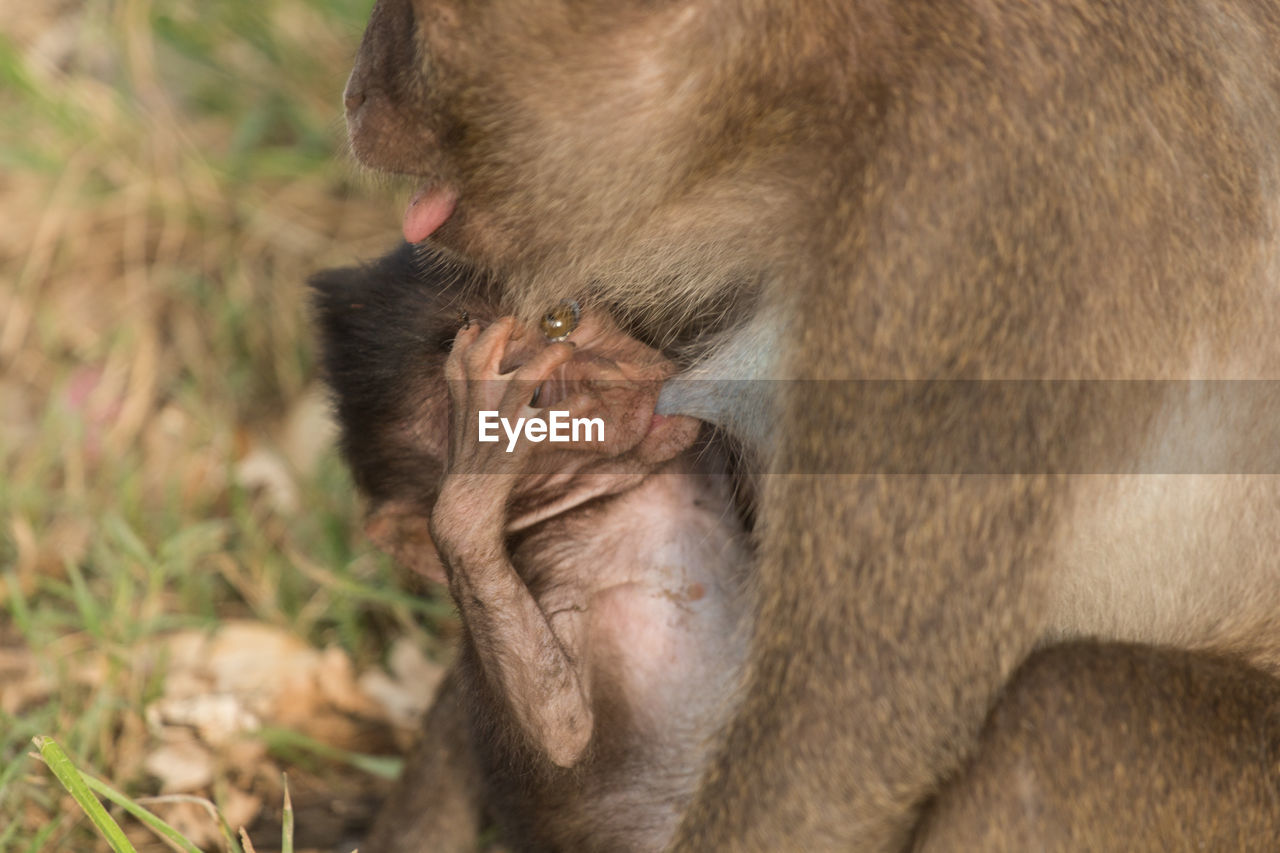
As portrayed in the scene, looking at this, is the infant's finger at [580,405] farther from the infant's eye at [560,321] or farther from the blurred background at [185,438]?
the blurred background at [185,438]

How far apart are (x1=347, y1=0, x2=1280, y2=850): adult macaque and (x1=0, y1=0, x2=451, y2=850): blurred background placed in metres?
0.72

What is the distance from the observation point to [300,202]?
552 centimetres

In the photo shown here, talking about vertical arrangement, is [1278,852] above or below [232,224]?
above

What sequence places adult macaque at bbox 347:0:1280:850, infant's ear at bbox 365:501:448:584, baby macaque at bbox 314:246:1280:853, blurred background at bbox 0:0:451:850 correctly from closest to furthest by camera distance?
adult macaque at bbox 347:0:1280:850, baby macaque at bbox 314:246:1280:853, infant's ear at bbox 365:501:448:584, blurred background at bbox 0:0:451:850

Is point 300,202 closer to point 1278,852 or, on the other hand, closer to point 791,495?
point 791,495

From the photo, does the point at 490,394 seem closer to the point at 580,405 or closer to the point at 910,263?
the point at 580,405

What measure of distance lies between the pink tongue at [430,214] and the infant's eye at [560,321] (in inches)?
14.8

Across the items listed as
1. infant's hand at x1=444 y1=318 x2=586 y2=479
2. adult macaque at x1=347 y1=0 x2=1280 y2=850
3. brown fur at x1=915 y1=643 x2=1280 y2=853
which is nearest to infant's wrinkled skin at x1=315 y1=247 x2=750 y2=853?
infant's hand at x1=444 y1=318 x2=586 y2=479

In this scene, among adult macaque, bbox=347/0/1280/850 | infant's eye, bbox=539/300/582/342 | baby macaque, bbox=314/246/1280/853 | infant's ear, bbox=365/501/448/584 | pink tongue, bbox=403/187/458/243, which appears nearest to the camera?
adult macaque, bbox=347/0/1280/850

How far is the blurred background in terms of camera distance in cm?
371

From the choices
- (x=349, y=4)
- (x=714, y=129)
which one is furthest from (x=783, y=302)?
(x=349, y=4)

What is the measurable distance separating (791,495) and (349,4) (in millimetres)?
3961

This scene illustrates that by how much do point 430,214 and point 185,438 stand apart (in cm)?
244

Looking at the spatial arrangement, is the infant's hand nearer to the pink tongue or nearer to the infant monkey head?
the infant monkey head
